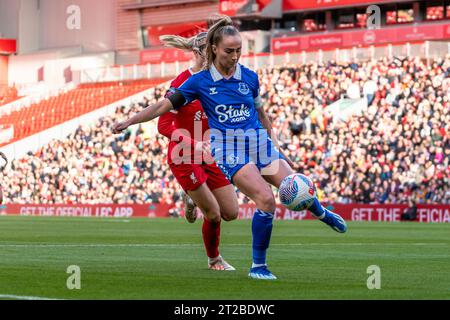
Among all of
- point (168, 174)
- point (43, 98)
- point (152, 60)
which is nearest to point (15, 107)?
point (43, 98)

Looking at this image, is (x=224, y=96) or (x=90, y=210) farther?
(x=90, y=210)

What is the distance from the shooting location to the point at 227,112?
11680 mm

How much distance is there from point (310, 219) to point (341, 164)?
2090 millimetres

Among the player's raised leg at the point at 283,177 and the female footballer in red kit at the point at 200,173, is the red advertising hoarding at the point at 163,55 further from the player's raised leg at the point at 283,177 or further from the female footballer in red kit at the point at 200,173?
the player's raised leg at the point at 283,177

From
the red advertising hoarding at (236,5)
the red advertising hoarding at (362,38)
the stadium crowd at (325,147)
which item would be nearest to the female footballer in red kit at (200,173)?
the stadium crowd at (325,147)

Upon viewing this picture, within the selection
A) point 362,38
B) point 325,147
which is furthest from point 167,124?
point 362,38

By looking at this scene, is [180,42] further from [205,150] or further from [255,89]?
[255,89]

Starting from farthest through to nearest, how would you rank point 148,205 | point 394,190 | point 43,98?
point 43,98, point 148,205, point 394,190

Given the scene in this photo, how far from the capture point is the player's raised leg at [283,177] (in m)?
11.5

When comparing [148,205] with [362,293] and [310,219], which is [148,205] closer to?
[310,219]

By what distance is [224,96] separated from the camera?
11.7m

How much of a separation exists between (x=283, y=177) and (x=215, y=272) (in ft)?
5.31

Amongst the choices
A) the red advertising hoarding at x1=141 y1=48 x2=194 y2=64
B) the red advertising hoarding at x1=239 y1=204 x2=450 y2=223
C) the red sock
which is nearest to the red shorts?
the red sock

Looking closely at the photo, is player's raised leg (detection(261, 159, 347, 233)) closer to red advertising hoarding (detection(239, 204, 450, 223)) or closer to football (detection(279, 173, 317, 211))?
football (detection(279, 173, 317, 211))
